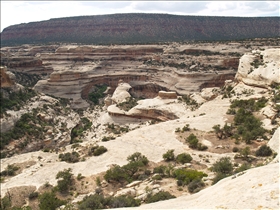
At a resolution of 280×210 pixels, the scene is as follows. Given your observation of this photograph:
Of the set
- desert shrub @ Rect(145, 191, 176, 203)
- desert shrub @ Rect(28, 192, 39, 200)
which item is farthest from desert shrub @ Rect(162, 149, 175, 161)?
desert shrub @ Rect(28, 192, 39, 200)

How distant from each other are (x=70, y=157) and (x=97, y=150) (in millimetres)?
1835

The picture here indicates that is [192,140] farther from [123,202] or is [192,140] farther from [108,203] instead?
[123,202]

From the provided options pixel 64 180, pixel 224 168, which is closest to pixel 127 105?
pixel 64 180

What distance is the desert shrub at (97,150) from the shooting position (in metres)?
19.4

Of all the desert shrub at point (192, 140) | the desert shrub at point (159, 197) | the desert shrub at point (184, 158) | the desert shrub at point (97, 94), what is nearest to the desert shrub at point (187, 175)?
the desert shrub at point (184, 158)

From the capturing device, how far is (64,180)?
15.7 meters

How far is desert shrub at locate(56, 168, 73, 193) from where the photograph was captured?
15.5m

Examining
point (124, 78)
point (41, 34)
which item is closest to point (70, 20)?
point (41, 34)

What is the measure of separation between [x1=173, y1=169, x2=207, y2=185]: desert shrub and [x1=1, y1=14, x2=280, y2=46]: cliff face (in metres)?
110

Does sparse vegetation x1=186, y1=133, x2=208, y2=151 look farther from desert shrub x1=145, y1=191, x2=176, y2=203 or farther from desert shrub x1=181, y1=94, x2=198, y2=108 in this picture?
desert shrub x1=181, y1=94, x2=198, y2=108

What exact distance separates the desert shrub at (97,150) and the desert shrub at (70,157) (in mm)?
911

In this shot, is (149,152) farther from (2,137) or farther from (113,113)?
(113,113)

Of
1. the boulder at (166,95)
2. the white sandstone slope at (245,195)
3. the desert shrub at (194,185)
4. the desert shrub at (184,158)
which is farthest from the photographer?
the boulder at (166,95)

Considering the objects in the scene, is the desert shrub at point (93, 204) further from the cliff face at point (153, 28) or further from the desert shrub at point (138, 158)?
the cliff face at point (153, 28)
